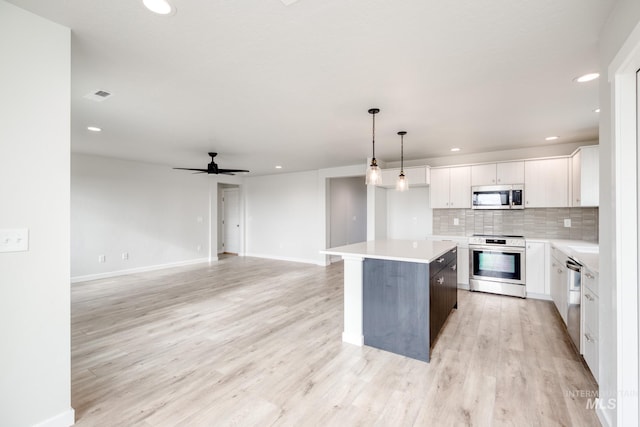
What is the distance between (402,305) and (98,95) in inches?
136

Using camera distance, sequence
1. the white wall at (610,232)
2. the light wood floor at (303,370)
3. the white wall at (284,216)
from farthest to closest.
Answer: the white wall at (284,216) < the light wood floor at (303,370) < the white wall at (610,232)

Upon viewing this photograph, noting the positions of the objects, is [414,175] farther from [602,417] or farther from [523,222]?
[602,417]

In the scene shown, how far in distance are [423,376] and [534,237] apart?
12.2 ft

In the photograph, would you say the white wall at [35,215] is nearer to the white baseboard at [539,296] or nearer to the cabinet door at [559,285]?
the cabinet door at [559,285]

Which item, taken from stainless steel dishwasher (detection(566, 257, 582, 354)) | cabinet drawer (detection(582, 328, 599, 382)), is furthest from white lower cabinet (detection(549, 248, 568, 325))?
cabinet drawer (detection(582, 328, 599, 382))

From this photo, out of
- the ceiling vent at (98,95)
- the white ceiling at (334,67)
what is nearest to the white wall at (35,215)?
the white ceiling at (334,67)

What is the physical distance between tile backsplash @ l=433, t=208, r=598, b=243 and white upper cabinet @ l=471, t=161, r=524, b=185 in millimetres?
588

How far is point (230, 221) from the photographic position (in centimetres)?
912

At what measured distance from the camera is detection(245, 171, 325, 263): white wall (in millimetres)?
7296

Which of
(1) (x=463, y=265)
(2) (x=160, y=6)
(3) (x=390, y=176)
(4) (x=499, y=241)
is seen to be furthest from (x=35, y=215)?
(4) (x=499, y=241)

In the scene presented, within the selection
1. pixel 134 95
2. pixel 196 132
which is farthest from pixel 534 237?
pixel 134 95

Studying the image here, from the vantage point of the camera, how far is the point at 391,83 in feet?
8.09

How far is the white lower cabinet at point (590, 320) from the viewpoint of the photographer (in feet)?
6.57

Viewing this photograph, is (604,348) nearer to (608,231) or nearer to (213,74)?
(608,231)
